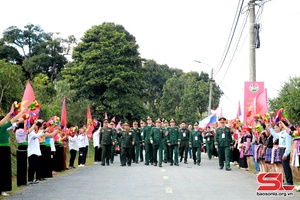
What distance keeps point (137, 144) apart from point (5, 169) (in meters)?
13.5

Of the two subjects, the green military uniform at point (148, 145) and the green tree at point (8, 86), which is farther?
the green tree at point (8, 86)

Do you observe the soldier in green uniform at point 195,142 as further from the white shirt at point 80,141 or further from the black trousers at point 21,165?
the black trousers at point 21,165

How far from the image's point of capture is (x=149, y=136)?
24.4 metres

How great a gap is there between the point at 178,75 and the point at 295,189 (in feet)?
235

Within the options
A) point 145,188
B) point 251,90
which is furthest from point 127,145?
point 145,188

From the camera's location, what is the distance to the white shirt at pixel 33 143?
15.2 m

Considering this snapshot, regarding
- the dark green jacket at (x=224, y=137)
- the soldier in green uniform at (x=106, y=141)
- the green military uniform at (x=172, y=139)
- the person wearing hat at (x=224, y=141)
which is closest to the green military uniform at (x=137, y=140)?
the soldier in green uniform at (x=106, y=141)

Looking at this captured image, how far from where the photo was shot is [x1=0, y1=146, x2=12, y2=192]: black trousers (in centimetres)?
1256

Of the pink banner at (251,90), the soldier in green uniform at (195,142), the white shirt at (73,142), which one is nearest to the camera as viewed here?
the pink banner at (251,90)

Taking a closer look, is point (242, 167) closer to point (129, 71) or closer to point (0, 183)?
point (0, 183)

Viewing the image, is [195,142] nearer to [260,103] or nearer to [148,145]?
[148,145]

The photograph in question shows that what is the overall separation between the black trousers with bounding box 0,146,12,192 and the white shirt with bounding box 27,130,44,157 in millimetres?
2425

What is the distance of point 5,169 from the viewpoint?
1273 centimetres

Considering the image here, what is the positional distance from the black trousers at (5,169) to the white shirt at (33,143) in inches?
95.5
